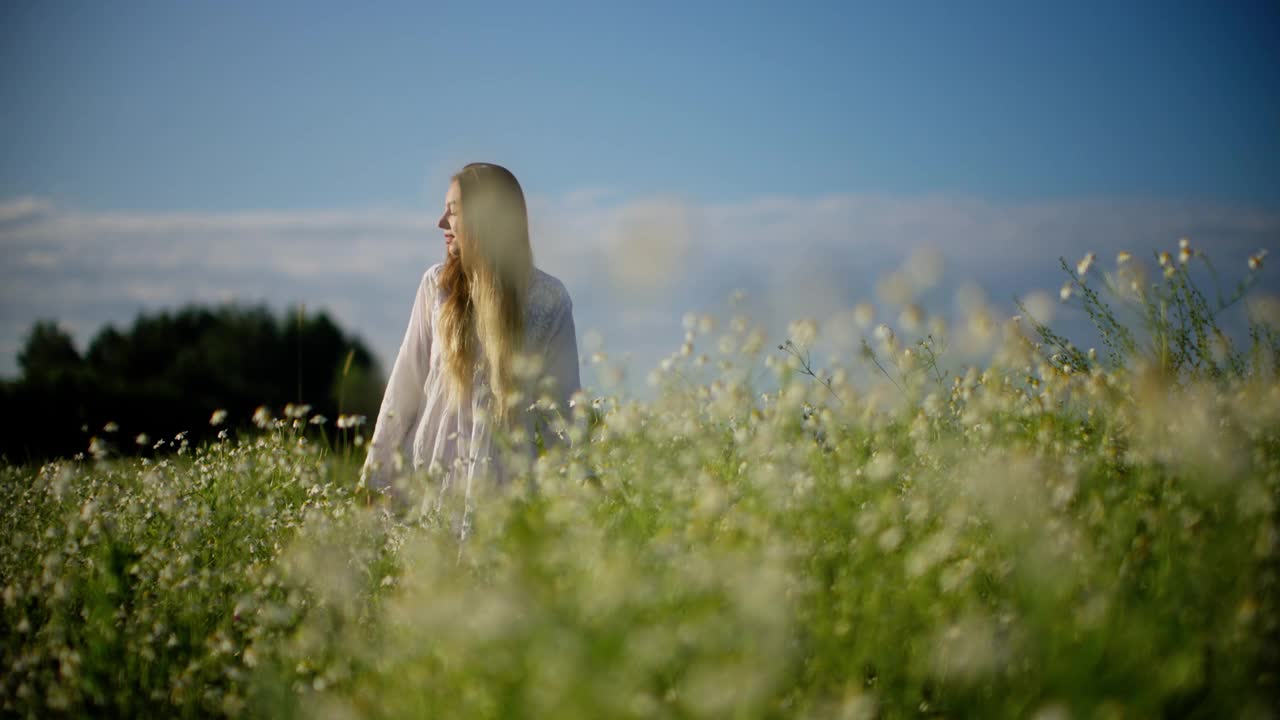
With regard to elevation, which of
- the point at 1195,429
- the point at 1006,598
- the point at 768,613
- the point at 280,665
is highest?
the point at 1195,429

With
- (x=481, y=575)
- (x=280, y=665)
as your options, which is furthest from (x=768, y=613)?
(x=280, y=665)

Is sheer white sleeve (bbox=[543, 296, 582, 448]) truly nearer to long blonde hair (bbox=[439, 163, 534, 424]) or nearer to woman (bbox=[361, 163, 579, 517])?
woman (bbox=[361, 163, 579, 517])

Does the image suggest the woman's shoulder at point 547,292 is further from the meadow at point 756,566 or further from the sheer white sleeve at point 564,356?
the meadow at point 756,566

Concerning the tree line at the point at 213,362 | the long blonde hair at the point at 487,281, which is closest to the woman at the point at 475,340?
the long blonde hair at the point at 487,281

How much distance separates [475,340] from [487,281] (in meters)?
0.34

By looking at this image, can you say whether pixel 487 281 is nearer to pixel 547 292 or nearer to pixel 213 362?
pixel 547 292

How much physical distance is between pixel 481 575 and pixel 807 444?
1.46 meters

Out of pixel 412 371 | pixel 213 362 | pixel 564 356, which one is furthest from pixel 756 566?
pixel 213 362

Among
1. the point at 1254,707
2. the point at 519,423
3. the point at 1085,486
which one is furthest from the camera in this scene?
the point at 519,423

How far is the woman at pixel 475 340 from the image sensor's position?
15.9ft

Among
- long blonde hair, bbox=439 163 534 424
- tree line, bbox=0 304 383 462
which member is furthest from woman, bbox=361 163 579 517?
tree line, bbox=0 304 383 462

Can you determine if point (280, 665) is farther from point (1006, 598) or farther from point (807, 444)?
point (1006, 598)

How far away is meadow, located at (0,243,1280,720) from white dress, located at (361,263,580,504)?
298mm

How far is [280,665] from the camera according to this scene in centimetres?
347
